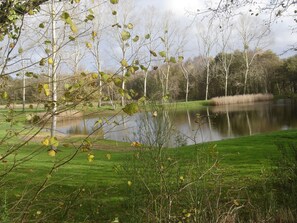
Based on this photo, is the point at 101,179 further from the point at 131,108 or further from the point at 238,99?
the point at 238,99

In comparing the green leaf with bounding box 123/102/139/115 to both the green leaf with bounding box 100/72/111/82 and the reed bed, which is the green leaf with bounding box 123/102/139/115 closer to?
the green leaf with bounding box 100/72/111/82

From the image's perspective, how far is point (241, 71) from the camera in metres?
51.9

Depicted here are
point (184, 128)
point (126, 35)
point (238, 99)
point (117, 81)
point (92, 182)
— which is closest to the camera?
point (117, 81)

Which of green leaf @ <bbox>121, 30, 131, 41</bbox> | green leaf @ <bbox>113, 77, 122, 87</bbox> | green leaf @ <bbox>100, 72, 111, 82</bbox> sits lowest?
green leaf @ <bbox>113, 77, 122, 87</bbox>

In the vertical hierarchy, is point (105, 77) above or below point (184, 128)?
above

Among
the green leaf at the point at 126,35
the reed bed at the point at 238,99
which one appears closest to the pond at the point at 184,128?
the green leaf at the point at 126,35

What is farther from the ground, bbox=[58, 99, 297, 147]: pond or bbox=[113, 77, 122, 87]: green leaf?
bbox=[113, 77, 122, 87]: green leaf

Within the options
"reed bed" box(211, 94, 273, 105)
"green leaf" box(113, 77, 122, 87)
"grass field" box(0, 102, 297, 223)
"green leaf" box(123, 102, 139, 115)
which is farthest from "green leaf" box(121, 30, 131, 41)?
"reed bed" box(211, 94, 273, 105)

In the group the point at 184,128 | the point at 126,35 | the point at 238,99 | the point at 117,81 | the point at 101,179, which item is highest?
the point at 238,99

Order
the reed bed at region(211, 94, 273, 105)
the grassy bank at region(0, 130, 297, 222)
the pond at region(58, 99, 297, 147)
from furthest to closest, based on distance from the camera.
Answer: the reed bed at region(211, 94, 273, 105), the pond at region(58, 99, 297, 147), the grassy bank at region(0, 130, 297, 222)

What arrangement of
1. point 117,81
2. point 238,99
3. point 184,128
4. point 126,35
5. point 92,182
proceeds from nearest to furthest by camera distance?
point 117,81 → point 126,35 → point 92,182 → point 184,128 → point 238,99

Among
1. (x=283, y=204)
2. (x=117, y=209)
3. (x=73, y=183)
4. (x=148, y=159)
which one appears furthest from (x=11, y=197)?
(x=283, y=204)

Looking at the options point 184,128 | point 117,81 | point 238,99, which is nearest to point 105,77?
point 117,81

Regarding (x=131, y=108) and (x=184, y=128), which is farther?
(x=184, y=128)
